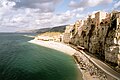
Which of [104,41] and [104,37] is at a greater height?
[104,37]

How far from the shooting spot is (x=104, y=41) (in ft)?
246

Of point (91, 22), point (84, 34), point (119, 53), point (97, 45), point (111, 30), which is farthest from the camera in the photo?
point (84, 34)

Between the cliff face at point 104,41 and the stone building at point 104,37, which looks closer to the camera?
the cliff face at point 104,41

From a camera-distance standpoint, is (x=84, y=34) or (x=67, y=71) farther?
(x=84, y=34)

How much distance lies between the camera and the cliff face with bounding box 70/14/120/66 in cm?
6178

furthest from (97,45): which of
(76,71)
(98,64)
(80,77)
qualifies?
(80,77)

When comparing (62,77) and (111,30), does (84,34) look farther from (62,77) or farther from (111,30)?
(62,77)

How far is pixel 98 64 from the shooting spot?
63.3 metres

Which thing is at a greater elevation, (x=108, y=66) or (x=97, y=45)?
(x=97, y=45)

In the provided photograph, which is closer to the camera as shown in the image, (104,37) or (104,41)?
(104,41)

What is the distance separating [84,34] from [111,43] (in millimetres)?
45645

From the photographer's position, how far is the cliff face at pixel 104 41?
203 ft

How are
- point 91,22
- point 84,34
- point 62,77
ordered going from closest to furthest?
point 62,77
point 91,22
point 84,34

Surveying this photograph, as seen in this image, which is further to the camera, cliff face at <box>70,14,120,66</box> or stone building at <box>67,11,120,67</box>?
stone building at <box>67,11,120,67</box>
